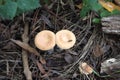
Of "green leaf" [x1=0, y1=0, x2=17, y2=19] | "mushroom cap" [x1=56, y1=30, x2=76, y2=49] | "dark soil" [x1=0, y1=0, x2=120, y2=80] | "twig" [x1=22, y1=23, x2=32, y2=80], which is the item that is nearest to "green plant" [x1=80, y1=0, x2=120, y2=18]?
"dark soil" [x1=0, y1=0, x2=120, y2=80]

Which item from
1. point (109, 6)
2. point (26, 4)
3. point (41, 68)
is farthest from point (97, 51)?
point (26, 4)

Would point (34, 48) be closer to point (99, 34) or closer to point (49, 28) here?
point (49, 28)

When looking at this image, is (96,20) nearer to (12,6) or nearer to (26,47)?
(26,47)

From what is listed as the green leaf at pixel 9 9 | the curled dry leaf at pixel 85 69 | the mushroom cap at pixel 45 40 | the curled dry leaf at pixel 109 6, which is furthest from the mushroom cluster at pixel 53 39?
the curled dry leaf at pixel 109 6

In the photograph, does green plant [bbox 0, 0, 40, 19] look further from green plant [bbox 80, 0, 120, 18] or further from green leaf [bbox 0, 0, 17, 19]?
green plant [bbox 80, 0, 120, 18]

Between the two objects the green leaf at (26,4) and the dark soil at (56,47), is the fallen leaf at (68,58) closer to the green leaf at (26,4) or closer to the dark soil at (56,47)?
the dark soil at (56,47)

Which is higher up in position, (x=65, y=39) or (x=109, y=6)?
(x=109, y=6)
